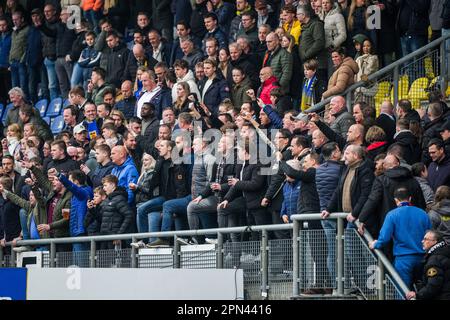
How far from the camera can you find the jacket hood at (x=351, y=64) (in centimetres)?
1931

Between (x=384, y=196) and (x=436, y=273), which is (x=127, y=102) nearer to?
(x=384, y=196)

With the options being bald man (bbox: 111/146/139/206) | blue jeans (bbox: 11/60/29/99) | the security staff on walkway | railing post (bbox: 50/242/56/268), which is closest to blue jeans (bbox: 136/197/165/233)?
bald man (bbox: 111/146/139/206)

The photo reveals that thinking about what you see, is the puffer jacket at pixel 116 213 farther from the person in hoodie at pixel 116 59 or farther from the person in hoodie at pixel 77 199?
the person in hoodie at pixel 116 59

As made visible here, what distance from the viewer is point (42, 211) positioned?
21.0 m

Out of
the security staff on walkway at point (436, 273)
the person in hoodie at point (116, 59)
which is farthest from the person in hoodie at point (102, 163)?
the security staff on walkway at point (436, 273)

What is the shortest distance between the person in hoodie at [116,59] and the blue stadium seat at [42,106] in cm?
269

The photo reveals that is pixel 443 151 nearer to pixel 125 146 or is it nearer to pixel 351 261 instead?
pixel 351 261

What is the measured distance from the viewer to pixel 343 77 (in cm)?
1922

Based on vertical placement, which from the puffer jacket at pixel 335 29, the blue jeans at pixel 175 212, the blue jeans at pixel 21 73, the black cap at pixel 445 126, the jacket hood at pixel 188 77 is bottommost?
the blue jeans at pixel 175 212

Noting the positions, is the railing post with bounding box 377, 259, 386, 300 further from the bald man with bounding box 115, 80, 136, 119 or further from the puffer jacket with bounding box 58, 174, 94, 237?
the bald man with bounding box 115, 80, 136, 119

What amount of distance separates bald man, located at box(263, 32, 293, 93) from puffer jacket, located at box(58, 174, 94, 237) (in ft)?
10.9

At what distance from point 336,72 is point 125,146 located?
138 inches

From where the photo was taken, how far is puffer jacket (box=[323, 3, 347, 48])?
20344 mm
